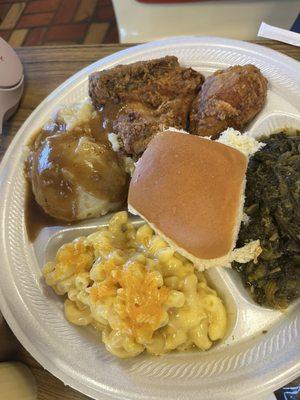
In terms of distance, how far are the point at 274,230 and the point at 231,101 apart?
624 millimetres

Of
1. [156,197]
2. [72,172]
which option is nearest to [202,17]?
[72,172]

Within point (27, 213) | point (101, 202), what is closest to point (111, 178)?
point (101, 202)

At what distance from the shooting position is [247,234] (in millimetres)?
1722

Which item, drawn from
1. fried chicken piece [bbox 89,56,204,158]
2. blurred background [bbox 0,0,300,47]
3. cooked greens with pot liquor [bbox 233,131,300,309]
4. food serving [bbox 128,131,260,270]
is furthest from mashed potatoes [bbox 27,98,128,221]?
blurred background [bbox 0,0,300,47]

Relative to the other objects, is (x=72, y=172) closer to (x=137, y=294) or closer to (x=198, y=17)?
(x=137, y=294)

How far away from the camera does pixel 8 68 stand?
230cm

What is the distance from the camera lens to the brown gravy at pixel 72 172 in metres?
1.96

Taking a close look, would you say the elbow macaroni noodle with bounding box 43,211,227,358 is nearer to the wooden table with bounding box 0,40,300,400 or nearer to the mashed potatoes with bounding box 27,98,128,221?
the mashed potatoes with bounding box 27,98,128,221

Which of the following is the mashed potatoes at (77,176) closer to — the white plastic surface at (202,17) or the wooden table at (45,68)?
the wooden table at (45,68)

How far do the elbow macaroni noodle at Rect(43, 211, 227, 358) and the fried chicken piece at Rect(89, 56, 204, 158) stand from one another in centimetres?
50

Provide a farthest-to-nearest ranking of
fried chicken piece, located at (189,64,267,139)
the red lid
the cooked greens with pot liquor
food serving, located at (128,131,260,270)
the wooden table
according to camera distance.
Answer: the wooden table
the red lid
fried chicken piece, located at (189,64,267,139)
the cooked greens with pot liquor
food serving, located at (128,131,260,270)

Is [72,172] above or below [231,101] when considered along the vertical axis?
below

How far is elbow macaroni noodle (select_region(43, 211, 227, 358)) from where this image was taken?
5.14 feet

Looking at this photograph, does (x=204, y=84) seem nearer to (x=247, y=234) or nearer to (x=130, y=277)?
(x=247, y=234)
